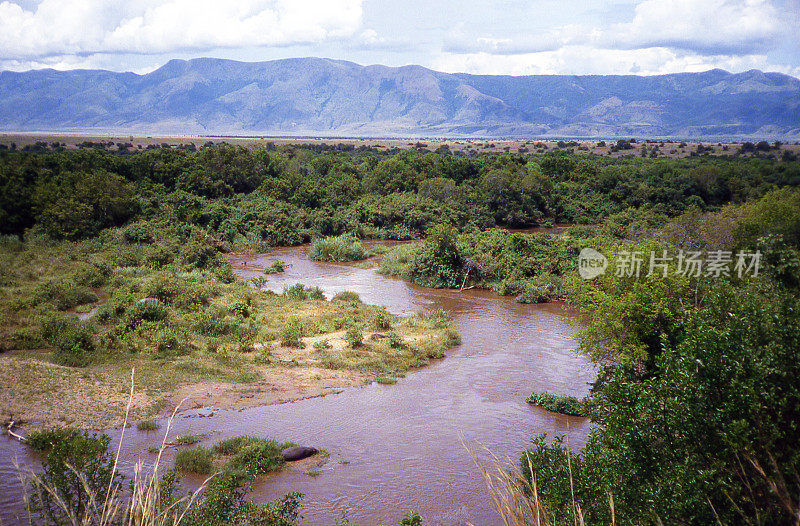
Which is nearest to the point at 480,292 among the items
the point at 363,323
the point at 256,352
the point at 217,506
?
the point at 363,323

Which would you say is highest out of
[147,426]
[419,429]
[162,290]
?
[162,290]

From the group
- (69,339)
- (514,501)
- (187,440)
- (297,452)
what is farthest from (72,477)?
(69,339)

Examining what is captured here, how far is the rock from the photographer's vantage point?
12.1 m

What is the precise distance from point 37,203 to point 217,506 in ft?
103

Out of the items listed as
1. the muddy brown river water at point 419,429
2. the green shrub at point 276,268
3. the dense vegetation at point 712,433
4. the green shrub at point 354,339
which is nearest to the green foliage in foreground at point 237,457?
the muddy brown river water at point 419,429

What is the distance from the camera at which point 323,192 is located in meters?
47.4

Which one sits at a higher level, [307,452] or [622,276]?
[622,276]

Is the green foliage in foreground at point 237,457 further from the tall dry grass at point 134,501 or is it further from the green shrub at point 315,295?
the green shrub at point 315,295

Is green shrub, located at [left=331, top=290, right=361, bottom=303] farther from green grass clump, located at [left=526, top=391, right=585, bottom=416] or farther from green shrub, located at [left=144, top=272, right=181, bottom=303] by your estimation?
green grass clump, located at [left=526, top=391, right=585, bottom=416]

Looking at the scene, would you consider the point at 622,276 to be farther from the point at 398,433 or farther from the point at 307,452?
the point at 307,452

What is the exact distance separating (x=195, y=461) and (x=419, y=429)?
5.50m

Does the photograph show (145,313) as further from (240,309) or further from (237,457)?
(237,457)

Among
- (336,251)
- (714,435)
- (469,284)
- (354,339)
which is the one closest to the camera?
(714,435)

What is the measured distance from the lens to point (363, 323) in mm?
21281
